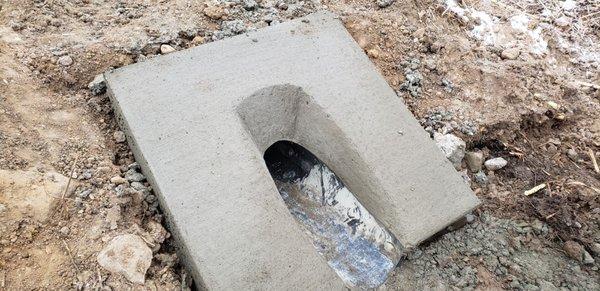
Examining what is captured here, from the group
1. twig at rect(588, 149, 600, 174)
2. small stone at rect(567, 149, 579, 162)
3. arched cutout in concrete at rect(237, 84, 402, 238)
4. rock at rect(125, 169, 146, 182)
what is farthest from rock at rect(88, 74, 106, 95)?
twig at rect(588, 149, 600, 174)

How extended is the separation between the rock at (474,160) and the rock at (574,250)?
742 mm

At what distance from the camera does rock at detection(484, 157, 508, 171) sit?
3.34 m

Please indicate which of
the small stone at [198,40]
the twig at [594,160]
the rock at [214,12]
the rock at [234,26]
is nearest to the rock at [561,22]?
the twig at [594,160]

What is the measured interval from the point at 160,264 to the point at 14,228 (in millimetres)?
710

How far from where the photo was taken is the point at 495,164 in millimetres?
3340

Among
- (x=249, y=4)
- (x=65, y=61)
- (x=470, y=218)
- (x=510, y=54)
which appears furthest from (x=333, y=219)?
(x=510, y=54)

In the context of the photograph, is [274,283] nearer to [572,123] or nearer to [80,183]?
[80,183]

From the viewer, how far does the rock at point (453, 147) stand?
3211 millimetres

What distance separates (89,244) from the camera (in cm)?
226

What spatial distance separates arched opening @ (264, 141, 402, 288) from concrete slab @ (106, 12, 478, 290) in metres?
0.15

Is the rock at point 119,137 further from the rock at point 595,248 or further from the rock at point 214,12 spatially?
the rock at point 595,248

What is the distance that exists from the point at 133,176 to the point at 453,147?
2143mm

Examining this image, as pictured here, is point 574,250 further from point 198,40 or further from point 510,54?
point 198,40

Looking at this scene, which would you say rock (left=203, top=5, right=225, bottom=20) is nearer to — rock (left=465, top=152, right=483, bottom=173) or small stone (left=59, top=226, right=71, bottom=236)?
small stone (left=59, top=226, right=71, bottom=236)
